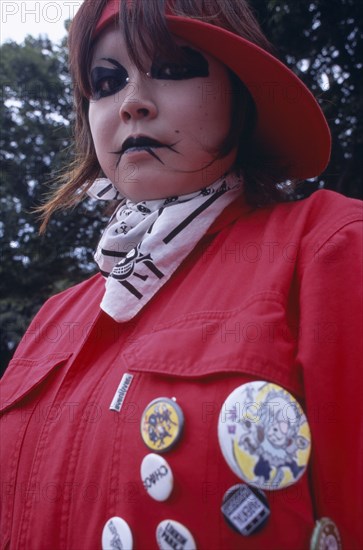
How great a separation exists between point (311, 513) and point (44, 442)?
528mm

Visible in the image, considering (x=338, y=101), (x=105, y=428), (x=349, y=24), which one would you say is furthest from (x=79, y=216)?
(x=105, y=428)

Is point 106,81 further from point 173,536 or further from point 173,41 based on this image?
point 173,536

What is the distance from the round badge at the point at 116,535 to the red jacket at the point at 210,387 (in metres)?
0.01

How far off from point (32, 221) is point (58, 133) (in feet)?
2.54

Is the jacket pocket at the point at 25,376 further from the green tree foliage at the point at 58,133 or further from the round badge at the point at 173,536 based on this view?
the green tree foliage at the point at 58,133

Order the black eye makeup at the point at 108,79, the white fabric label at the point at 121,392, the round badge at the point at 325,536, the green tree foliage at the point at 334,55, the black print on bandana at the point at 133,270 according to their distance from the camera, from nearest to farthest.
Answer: the round badge at the point at 325,536
the white fabric label at the point at 121,392
the black print on bandana at the point at 133,270
the black eye makeup at the point at 108,79
the green tree foliage at the point at 334,55

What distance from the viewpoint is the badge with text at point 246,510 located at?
0.83 metres

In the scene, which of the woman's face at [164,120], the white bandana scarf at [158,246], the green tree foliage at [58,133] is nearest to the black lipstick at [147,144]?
the woman's face at [164,120]

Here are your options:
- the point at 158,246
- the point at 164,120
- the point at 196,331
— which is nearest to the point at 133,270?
the point at 158,246

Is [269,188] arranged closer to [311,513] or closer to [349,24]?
[311,513]

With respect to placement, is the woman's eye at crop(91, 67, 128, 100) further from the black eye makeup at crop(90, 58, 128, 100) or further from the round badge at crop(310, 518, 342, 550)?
the round badge at crop(310, 518, 342, 550)

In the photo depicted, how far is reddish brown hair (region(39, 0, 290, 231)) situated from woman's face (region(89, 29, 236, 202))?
3cm

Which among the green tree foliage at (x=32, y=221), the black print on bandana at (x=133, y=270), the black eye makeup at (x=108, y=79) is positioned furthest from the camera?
the green tree foliage at (x=32, y=221)

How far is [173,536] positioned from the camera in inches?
33.7
